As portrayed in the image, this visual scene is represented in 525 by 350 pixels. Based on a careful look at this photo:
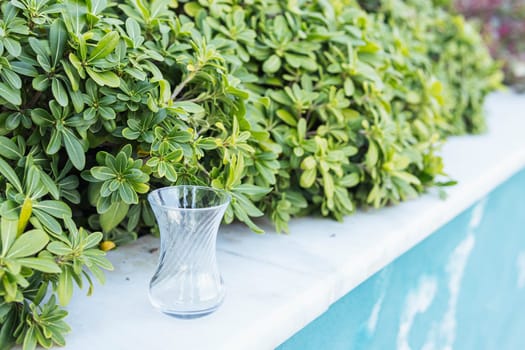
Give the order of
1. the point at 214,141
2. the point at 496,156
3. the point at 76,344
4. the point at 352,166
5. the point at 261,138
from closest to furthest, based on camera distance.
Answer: the point at 76,344 < the point at 214,141 < the point at 261,138 < the point at 352,166 < the point at 496,156

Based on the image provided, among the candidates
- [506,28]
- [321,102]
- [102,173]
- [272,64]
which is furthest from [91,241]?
[506,28]

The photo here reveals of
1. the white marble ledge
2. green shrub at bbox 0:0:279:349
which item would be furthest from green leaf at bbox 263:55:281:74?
the white marble ledge

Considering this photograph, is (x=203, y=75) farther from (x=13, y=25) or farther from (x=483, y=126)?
(x=483, y=126)

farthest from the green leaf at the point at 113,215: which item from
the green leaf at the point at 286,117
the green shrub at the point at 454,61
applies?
the green shrub at the point at 454,61

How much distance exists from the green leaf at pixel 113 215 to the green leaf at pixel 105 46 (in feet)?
1.11

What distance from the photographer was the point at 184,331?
119 centimetres

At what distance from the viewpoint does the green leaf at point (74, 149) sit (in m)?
1.23

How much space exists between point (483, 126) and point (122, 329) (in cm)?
260

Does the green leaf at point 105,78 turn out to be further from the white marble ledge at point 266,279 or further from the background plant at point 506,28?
the background plant at point 506,28

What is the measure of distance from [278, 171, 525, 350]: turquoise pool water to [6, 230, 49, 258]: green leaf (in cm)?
57

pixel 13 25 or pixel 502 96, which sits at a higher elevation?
pixel 13 25

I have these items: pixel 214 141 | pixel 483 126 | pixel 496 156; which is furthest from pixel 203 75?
pixel 483 126

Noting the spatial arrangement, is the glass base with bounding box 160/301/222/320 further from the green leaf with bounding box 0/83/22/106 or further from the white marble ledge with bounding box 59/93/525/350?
the green leaf with bounding box 0/83/22/106

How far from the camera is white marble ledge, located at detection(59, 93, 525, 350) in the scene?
1.18 metres
